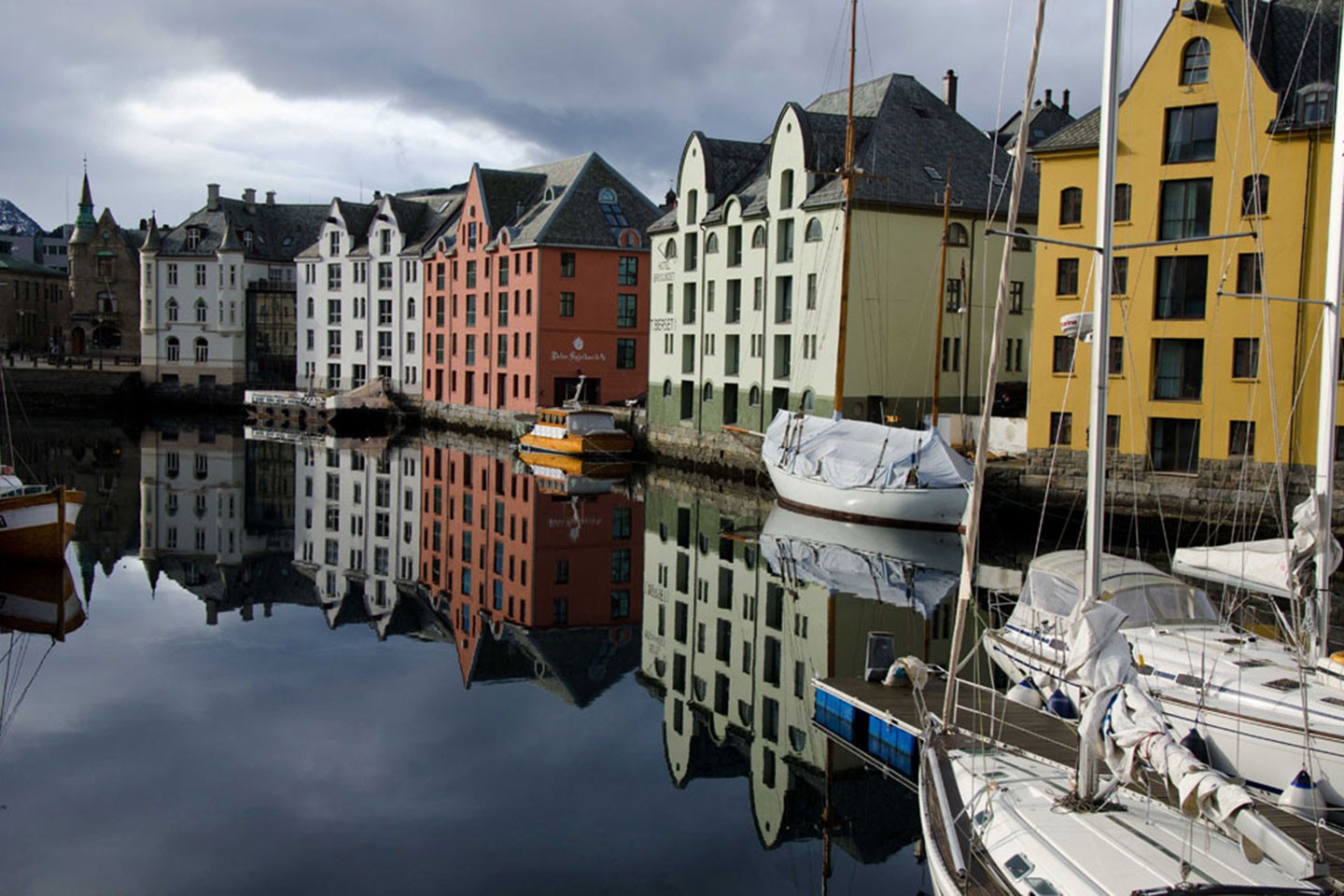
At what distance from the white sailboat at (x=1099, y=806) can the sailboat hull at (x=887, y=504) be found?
2290 centimetres

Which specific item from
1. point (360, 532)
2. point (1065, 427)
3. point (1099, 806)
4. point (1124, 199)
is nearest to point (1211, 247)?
point (1124, 199)

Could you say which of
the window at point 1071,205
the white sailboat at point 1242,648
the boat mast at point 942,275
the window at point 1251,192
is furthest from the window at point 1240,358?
the white sailboat at point 1242,648

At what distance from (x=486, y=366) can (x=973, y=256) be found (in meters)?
32.9

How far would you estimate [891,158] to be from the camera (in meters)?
49.6

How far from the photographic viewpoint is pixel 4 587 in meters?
27.0

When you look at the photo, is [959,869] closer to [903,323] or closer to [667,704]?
[667,704]

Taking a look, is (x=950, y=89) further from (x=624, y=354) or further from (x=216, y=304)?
(x=216, y=304)

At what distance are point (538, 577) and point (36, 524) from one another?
1194 cm

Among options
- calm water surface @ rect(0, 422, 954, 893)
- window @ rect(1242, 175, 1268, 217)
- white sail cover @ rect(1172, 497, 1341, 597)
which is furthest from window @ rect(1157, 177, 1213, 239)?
white sail cover @ rect(1172, 497, 1341, 597)

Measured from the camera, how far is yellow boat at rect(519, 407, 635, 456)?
55.5 m

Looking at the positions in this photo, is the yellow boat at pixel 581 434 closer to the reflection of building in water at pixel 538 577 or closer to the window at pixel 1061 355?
the reflection of building in water at pixel 538 577

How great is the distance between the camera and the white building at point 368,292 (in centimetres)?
8200

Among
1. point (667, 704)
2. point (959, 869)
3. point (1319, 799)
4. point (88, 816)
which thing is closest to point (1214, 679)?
point (1319, 799)

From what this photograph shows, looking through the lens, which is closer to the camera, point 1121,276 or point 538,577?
point 538,577
